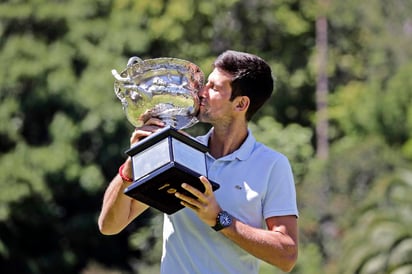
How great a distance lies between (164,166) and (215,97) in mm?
504

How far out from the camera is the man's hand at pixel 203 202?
4383 mm

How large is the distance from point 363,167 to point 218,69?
18.6 m

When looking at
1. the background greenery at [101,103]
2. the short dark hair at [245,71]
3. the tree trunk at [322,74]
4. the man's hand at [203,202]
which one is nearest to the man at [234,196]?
Answer: the short dark hair at [245,71]

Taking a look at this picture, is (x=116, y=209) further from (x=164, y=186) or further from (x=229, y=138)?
(x=229, y=138)

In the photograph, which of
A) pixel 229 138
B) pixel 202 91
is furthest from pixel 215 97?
pixel 229 138

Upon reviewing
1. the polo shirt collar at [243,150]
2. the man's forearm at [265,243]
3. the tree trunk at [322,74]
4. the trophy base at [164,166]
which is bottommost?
the tree trunk at [322,74]

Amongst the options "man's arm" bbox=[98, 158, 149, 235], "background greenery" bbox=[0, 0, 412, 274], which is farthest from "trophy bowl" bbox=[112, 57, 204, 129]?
"background greenery" bbox=[0, 0, 412, 274]

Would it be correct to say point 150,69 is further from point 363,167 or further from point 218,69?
point 363,167

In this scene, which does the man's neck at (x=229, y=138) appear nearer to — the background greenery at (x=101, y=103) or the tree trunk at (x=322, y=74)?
the background greenery at (x=101, y=103)

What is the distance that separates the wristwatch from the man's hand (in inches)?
0.8

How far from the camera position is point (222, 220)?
446 cm

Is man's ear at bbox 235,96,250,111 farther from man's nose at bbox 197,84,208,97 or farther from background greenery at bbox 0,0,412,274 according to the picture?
background greenery at bbox 0,0,412,274

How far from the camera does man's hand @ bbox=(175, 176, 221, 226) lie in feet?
14.4

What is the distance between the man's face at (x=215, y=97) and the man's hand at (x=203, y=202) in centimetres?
38
